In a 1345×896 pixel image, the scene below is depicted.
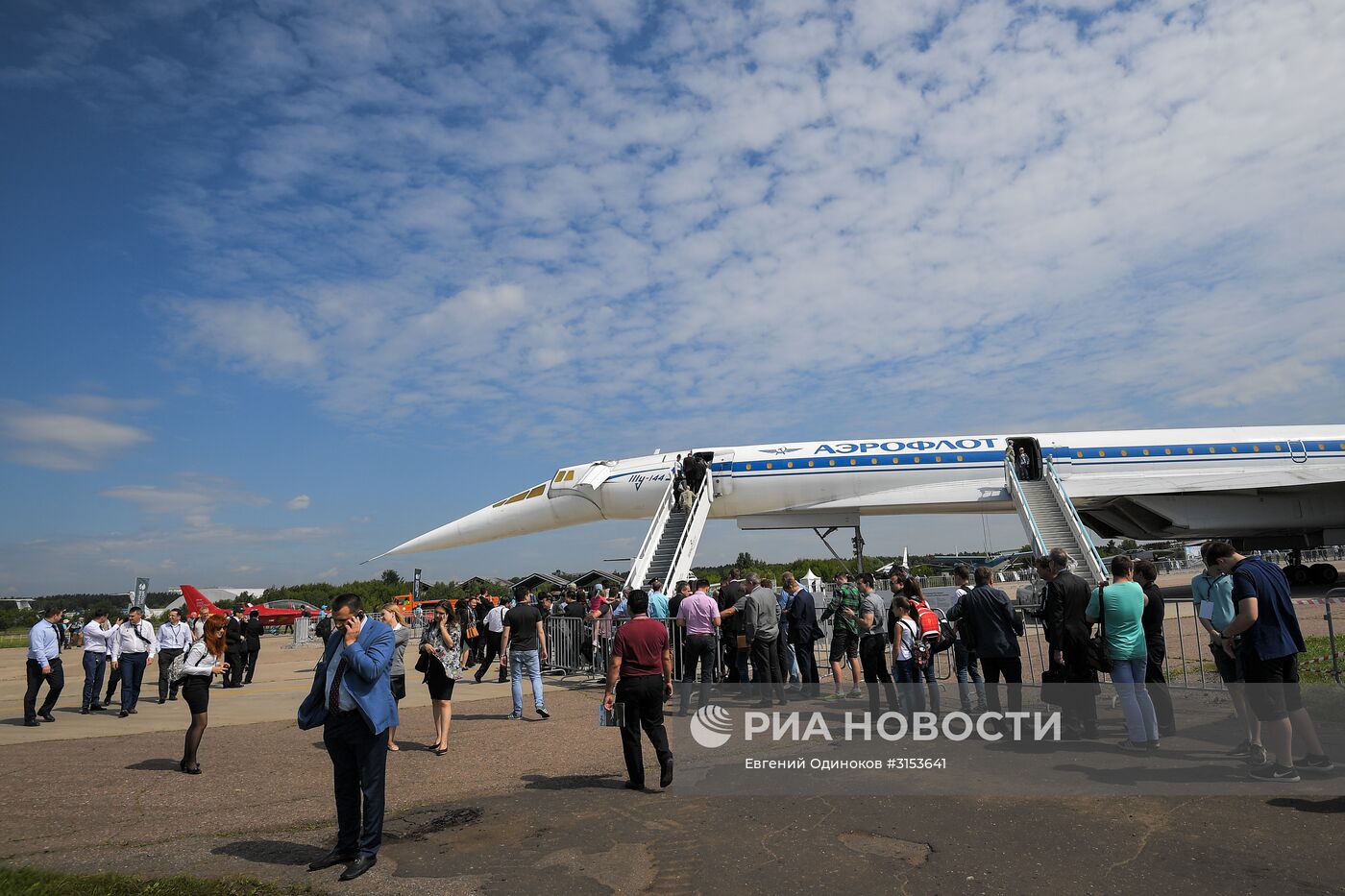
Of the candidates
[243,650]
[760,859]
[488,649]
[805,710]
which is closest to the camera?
[760,859]

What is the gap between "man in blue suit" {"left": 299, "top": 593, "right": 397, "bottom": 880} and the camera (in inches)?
165

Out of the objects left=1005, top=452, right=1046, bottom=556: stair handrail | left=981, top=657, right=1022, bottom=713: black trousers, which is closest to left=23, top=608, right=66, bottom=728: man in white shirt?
left=981, top=657, right=1022, bottom=713: black trousers

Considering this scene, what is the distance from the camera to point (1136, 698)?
587 cm

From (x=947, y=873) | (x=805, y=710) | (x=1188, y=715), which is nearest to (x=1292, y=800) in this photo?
(x=947, y=873)

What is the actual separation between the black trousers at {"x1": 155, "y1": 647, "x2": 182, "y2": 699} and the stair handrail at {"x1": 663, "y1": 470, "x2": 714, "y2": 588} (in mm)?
7703

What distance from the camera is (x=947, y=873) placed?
3.62 m

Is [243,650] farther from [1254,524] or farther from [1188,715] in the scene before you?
[1254,524]

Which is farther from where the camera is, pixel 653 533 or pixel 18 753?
pixel 653 533

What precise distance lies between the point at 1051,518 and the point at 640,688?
14.3 m

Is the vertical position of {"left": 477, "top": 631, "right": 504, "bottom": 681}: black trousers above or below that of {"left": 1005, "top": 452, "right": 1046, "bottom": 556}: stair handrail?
below

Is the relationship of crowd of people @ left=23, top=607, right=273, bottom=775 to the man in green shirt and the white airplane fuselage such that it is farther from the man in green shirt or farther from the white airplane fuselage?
the white airplane fuselage

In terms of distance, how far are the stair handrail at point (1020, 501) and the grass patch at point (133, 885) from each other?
14.2m

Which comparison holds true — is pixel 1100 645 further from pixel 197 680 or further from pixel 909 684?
pixel 197 680

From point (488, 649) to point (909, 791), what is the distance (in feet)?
29.1
